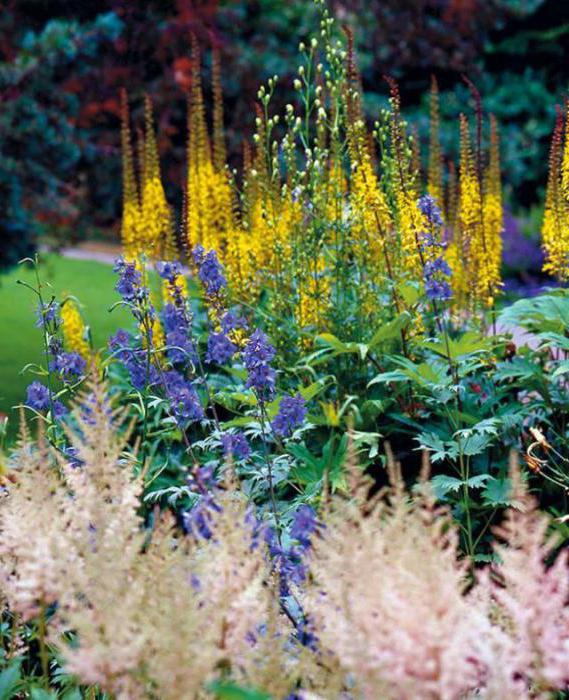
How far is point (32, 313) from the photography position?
7230mm

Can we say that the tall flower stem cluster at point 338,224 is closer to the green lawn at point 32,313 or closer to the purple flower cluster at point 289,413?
the purple flower cluster at point 289,413

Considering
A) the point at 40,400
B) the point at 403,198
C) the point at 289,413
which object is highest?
the point at 403,198

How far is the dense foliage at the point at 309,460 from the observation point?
5.28 feet

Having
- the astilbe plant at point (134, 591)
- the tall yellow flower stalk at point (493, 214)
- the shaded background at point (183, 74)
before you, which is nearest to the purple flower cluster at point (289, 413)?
the astilbe plant at point (134, 591)

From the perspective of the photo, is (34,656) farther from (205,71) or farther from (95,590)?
(205,71)

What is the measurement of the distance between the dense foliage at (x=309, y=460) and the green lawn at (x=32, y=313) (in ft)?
9.65

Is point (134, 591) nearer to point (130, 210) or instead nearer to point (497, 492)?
point (497, 492)

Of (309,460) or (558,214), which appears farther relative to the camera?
(558,214)

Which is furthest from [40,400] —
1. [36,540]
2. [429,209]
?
[36,540]

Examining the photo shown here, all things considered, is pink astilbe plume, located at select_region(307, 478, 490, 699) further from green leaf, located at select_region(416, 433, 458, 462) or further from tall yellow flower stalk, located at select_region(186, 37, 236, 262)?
tall yellow flower stalk, located at select_region(186, 37, 236, 262)

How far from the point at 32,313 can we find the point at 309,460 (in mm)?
4089

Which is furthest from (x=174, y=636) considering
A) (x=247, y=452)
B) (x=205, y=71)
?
(x=205, y=71)

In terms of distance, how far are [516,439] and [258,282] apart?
1.51 meters

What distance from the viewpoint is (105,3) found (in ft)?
33.1
